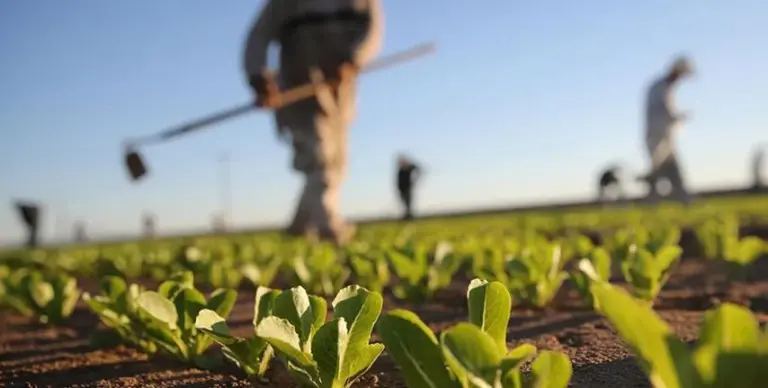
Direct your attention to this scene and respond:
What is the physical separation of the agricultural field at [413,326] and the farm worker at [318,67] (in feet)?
10.4

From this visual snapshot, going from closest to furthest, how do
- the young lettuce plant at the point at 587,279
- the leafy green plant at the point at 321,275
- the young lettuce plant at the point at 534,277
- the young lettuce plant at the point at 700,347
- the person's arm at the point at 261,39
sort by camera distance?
the young lettuce plant at the point at 700,347, the young lettuce plant at the point at 587,279, the young lettuce plant at the point at 534,277, the leafy green plant at the point at 321,275, the person's arm at the point at 261,39

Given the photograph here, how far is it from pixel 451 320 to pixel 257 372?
0.94 m

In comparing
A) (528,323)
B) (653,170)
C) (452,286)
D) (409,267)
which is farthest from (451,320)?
(653,170)

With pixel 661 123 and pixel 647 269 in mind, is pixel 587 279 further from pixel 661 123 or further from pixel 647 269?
pixel 661 123

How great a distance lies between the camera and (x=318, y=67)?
7.44 metres

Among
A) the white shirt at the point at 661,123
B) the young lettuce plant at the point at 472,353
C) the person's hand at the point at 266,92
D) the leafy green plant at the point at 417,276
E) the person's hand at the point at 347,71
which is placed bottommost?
the leafy green plant at the point at 417,276

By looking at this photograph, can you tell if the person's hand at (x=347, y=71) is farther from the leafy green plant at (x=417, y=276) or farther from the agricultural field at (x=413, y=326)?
the leafy green plant at (x=417, y=276)

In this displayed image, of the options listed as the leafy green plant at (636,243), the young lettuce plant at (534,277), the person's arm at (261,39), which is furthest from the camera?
the person's arm at (261,39)

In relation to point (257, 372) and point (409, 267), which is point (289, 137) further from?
point (257, 372)

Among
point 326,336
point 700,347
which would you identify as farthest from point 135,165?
point 700,347

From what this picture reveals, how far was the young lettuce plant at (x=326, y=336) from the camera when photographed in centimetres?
124

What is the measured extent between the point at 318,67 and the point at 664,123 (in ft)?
22.8

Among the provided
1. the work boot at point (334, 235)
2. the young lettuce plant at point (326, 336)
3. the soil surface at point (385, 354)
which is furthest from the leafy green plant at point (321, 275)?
the work boot at point (334, 235)

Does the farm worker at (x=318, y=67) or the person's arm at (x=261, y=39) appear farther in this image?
the farm worker at (x=318, y=67)
